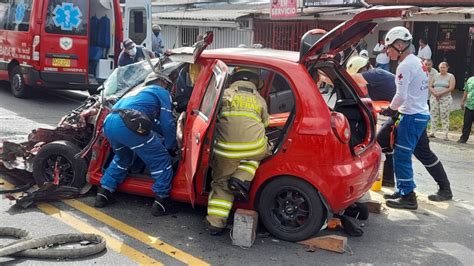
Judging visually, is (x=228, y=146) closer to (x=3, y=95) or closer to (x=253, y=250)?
(x=253, y=250)

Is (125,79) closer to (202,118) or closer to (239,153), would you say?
(202,118)

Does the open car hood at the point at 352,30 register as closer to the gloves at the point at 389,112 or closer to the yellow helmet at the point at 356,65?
the gloves at the point at 389,112

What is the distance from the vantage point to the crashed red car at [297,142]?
4465mm

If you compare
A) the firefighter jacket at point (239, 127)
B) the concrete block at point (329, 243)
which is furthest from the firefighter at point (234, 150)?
the concrete block at point (329, 243)

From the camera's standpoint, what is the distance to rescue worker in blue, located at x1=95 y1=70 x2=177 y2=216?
4852 millimetres

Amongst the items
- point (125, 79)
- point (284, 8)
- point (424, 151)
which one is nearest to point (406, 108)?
point (424, 151)

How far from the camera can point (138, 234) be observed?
4.64 m

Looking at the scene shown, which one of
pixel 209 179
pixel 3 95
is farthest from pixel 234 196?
pixel 3 95

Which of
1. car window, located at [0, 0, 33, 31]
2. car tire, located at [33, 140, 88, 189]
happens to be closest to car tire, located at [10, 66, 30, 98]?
car window, located at [0, 0, 33, 31]

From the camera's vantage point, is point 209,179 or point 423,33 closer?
point 209,179

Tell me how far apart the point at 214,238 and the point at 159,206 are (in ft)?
2.08

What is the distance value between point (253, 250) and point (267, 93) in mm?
1798

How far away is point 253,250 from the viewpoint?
444cm

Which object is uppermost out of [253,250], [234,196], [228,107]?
[228,107]
